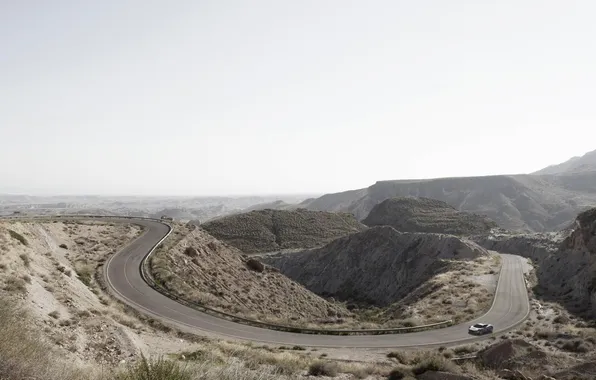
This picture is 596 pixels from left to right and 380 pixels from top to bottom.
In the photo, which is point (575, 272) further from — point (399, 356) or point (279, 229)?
point (279, 229)

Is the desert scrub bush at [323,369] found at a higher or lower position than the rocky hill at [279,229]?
higher

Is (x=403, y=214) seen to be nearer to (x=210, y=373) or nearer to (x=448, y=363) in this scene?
(x=448, y=363)

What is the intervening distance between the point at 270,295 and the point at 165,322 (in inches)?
729

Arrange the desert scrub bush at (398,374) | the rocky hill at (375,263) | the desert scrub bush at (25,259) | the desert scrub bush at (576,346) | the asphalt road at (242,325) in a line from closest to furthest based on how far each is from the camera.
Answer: the desert scrub bush at (398,374)
the desert scrub bush at (576,346)
the desert scrub bush at (25,259)
the asphalt road at (242,325)
the rocky hill at (375,263)

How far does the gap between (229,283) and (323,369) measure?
79.6 ft

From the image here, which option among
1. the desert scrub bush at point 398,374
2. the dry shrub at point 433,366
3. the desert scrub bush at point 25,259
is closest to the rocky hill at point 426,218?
the dry shrub at point 433,366

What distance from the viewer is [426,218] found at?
120125mm

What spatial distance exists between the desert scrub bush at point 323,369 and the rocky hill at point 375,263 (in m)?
41.1

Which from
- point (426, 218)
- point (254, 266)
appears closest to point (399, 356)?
point (254, 266)

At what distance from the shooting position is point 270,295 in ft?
139

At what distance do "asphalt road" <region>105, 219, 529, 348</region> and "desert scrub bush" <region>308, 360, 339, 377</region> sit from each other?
7007 millimetres

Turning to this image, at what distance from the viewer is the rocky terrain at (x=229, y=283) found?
3300 centimetres

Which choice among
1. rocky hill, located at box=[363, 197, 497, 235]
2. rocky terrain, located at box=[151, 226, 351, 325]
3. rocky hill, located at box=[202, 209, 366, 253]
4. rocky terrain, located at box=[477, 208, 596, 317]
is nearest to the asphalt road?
rocky terrain, located at box=[151, 226, 351, 325]

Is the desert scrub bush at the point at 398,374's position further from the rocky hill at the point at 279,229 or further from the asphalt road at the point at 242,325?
the rocky hill at the point at 279,229
